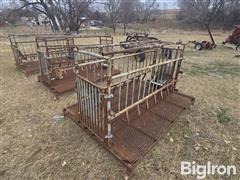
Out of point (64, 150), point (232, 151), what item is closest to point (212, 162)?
point (232, 151)

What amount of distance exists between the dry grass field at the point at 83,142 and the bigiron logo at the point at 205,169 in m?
0.06

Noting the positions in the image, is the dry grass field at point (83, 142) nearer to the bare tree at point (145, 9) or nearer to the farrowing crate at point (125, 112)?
the farrowing crate at point (125, 112)

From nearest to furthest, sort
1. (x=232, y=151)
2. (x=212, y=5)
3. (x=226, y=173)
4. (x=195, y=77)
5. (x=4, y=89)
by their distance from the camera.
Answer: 1. (x=226, y=173)
2. (x=232, y=151)
3. (x=4, y=89)
4. (x=195, y=77)
5. (x=212, y=5)

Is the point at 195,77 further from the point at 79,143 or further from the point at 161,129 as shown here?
the point at 79,143

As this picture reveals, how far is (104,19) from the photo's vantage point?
31844mm

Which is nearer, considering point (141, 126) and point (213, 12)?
point (141, 126)

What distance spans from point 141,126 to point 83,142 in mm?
963

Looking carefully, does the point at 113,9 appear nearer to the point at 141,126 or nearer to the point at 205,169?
the point at 141,126

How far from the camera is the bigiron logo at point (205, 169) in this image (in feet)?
6.84

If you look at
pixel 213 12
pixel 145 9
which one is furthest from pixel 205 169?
pixel 145 9

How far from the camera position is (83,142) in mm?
2502

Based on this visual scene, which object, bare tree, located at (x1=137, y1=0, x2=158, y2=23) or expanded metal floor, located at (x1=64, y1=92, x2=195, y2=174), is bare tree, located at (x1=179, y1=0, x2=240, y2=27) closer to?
bare tree, located at (x1=137, y1=0, x2=158, y2=23)

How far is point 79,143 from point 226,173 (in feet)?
6.80

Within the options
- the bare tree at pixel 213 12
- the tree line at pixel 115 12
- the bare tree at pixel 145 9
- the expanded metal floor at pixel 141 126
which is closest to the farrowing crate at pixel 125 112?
the expanded metal floor at pixel 141 126
